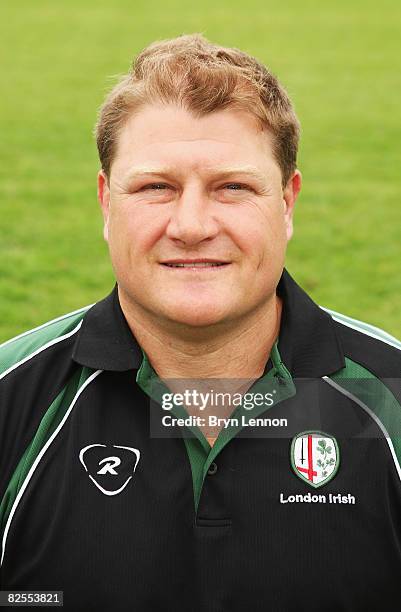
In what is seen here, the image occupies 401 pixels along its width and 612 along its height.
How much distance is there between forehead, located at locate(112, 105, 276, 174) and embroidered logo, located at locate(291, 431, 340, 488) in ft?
2.52

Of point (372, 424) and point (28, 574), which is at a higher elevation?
point (372, 424)

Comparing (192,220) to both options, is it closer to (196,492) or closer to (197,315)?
(197,315)

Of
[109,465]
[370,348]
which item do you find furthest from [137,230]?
[370,348]

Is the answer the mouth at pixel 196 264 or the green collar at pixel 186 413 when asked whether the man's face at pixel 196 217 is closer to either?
the mouth at pixel 196 264

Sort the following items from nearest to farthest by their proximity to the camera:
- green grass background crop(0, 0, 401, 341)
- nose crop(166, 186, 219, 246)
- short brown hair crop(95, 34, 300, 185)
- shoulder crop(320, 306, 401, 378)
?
nose crop(166, 186, 219, 246)
short brown hair crop(95, 34, 300, 185)
shoulder crop(320, 306, 401, 378)
green grass background crop(0, 0, 401, 341)

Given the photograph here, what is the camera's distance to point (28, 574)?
8.72 ft

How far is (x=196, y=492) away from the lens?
8.61 feet

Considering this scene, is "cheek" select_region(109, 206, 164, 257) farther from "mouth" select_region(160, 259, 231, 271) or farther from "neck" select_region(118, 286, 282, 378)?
"neck" select_region(118, 286, 282, 378)

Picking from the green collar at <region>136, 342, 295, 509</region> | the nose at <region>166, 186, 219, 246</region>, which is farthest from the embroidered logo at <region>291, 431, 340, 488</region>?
the nose at <region>166, 186, 219, 246</region>

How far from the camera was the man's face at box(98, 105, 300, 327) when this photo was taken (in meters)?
2.62

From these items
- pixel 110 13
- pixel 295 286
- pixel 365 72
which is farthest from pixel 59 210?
pixel 110 13

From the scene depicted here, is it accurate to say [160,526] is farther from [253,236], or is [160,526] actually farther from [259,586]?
[253,236]

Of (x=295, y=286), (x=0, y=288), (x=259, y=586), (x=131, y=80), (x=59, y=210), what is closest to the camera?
(x=259, y=586)

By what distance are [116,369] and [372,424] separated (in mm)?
723
